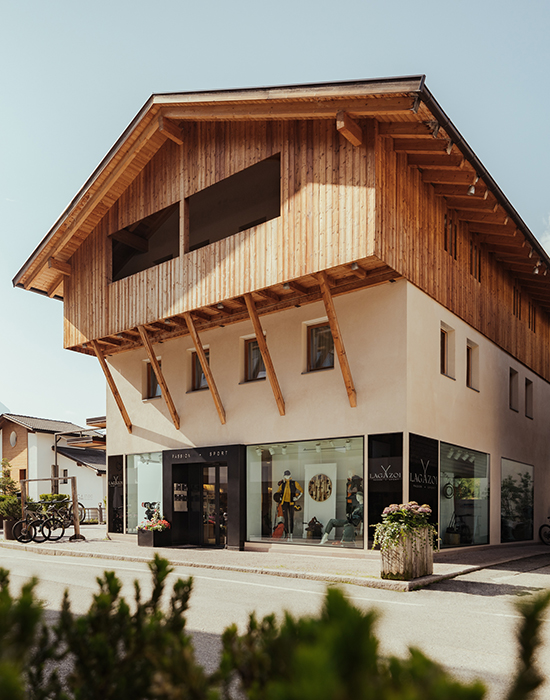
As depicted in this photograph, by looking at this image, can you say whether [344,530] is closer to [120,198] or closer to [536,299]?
[120,198]

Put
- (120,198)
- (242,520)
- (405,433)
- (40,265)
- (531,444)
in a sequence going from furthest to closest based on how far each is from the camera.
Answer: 1. (531,444)
2. (40,265)
3. (120,198)
4. (242,520)
5. (405,433)

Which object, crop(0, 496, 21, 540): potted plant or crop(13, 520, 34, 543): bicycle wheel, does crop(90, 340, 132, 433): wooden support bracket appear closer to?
crop(13, 520, 34, 543): bicycle wheel

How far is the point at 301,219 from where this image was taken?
14648 millimetres

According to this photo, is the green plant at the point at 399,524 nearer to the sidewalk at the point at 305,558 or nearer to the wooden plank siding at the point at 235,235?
the sidewalk at the point at 305,558

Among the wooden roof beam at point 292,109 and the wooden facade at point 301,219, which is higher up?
the wooden roof beam at point 292,109

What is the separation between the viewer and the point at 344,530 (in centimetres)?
1498

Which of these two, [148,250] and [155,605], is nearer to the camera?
[155,605]

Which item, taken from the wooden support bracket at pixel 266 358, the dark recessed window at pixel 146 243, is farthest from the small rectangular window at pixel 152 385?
the wooden support bracket at pixel 266 358

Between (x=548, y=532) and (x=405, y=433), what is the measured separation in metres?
11.3

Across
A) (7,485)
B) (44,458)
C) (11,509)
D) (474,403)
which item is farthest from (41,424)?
(474,403)

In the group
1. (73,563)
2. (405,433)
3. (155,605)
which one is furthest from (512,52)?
(155,605)

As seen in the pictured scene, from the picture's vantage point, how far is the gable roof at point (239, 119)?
12891 mm

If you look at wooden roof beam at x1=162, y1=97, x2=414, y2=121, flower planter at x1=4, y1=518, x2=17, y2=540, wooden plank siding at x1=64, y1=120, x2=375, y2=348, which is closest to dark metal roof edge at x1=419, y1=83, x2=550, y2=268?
wooden roof beam at x1=162, y1=97, x2=414, y2=121

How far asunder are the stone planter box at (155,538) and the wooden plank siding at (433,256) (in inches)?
388
